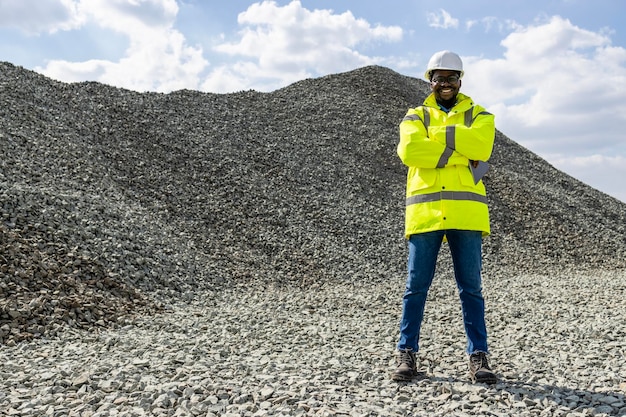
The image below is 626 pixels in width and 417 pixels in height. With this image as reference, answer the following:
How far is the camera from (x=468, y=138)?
4922 millimetres

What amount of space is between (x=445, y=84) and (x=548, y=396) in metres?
2.70

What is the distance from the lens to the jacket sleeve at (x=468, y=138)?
193 inches

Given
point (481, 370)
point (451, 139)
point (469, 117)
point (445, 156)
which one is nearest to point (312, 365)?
point (481, 370)

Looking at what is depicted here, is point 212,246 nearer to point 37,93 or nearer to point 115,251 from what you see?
point 115,251

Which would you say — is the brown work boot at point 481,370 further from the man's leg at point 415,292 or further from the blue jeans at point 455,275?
the man's leg at point 415,292

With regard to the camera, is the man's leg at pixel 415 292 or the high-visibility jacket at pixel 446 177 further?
the man's leg at pixel 415 292

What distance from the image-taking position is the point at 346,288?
11891 mm

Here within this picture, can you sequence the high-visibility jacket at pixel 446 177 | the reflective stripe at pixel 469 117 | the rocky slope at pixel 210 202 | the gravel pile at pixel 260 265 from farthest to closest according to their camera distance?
the rocky slope at pixel 210 202 < the reflective stripe at pixel 469 117 < the gravel pile at pixel 260 265 < the high-visibility jacket at pixel 446 177

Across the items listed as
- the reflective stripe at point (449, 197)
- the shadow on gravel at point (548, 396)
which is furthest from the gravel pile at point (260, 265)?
the reflective stripe at point (449, 197)

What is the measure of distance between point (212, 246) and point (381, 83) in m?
14.4

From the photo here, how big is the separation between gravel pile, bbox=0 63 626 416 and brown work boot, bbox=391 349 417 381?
12 cm

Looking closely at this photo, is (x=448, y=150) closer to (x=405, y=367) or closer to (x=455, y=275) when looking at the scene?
(x=455, y=275)

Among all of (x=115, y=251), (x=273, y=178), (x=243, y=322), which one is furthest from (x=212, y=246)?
(x=243, y=322)

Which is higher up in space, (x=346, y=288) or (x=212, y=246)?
(x=212, y=246)
